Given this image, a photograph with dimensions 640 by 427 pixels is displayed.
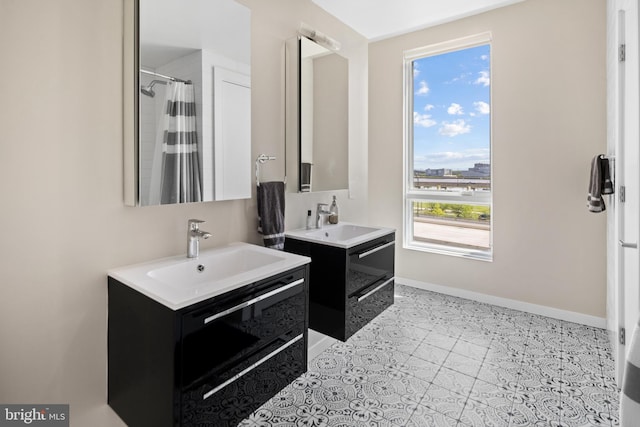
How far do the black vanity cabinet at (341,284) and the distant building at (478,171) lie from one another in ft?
4.71

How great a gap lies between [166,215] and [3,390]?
3.09ft

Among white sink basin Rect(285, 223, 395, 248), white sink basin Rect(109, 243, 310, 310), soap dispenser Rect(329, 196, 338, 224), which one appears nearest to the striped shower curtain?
white sink basin Rect(109, 243, 310, 310)

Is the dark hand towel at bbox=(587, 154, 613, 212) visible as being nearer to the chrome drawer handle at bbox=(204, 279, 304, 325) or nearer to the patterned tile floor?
the patterned tile floor

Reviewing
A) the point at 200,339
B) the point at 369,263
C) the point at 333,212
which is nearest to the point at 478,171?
the point at 333,212

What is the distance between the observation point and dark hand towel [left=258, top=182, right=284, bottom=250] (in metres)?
2.26

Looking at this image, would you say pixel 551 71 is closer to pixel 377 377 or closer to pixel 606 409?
pixel 606 409

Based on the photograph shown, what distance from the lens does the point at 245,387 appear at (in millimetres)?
1585

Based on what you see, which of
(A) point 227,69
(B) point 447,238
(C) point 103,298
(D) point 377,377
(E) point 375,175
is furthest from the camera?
(E) point 375,175

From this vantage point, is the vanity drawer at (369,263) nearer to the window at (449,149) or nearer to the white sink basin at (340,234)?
the white sink basin at (340,234)

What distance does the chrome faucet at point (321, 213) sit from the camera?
9.31 ft

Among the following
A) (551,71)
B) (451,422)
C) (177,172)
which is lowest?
(451,422)

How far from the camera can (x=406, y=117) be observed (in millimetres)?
3775

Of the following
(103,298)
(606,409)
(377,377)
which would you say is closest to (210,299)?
(103,298)

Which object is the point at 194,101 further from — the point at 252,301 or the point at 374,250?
the point at 374,250
